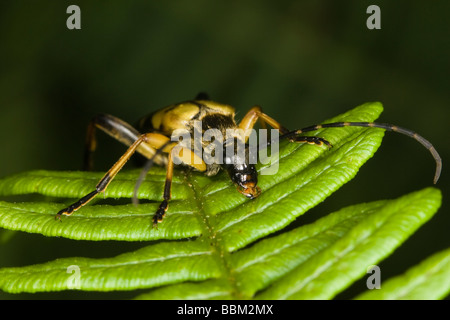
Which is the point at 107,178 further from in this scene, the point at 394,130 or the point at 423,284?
the point at 423,284

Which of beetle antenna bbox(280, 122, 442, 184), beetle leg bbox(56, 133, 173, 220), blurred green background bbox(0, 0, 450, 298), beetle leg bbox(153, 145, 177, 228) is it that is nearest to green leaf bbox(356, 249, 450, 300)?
beetle antenna bbox(280, 122, 442, 184)

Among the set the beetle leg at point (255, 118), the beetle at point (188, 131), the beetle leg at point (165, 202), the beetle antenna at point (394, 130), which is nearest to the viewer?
the beetle leg at point (165, 202)

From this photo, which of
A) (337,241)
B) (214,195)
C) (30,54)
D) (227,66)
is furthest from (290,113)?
(337,241)

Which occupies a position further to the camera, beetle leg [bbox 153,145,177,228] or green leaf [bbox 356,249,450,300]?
beetle leg [bbox 153,145,177,228]

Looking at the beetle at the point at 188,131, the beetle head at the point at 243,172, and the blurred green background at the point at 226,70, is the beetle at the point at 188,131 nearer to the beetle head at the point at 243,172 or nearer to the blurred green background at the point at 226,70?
the beetle head at the point at 243,172

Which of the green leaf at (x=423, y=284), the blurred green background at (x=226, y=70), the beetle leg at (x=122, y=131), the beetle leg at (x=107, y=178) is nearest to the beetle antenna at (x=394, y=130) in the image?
the beetle leg at (x=107, y=178)

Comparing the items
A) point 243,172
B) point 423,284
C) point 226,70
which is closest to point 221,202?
point 243,172

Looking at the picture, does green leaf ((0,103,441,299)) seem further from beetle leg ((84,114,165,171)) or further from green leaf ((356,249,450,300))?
beetle leg ((84,114,165,171))
